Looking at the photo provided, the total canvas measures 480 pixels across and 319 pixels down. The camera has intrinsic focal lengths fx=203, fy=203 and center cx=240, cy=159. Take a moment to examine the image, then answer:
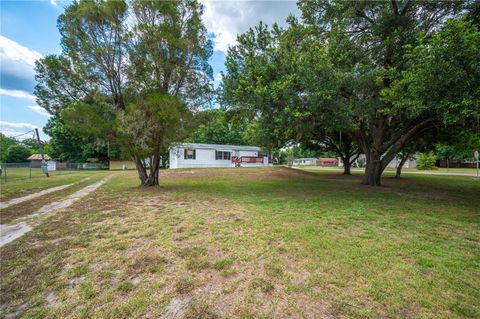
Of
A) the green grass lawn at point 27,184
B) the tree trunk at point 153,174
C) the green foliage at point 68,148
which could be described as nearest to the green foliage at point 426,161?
the tree trunk at point 153,174

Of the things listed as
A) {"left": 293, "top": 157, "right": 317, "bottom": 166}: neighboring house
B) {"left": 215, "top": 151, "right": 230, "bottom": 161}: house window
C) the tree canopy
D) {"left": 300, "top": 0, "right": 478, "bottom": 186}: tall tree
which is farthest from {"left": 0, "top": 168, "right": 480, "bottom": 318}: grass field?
{"left": 293, "top": 157, "right": 317, "bottom": 166}: neighboring house

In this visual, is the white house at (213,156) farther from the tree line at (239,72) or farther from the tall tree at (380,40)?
the tall tree at (380,40)

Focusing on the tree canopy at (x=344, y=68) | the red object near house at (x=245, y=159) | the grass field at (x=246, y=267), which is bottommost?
the grass field at (x=246, y=267)

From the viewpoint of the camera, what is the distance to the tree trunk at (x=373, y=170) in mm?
11375

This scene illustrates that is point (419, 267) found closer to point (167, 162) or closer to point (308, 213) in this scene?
point (308, 213)

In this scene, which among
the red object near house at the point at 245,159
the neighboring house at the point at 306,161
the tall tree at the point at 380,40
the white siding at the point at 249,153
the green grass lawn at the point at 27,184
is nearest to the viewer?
the tall tree at the point at 380,40

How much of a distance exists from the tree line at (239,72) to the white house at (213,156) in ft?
41.1

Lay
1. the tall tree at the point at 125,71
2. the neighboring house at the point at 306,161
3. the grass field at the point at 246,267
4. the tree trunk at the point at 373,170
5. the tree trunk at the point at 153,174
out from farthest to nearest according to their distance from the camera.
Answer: the neighboring house at the point at 306,161
the tree trunk at the point at 373,170
the tree trunk at the point at 153,174
the tall tree at the point at 125,71
the grass field at the point at 246,267

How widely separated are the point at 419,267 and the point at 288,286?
191 cm

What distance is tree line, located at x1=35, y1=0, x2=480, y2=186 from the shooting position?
730 centimetres

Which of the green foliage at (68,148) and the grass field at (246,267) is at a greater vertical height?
the green foliage at (68,148)

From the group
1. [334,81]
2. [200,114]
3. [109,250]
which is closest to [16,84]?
[200,114]

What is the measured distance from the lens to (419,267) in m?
2.75

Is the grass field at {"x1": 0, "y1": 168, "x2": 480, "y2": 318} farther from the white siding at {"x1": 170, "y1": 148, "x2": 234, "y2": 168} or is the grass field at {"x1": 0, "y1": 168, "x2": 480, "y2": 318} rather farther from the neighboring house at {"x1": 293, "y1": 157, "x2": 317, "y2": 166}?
the neighboring house at {"x1": 293, "y1": 157, "x2": 317, "y2": 166}
